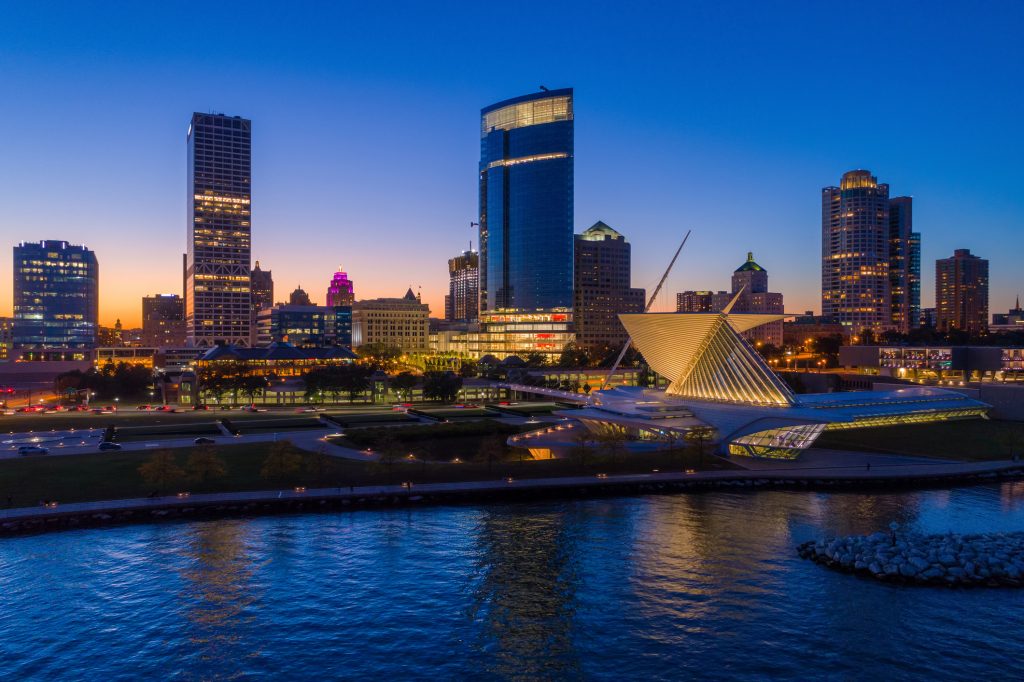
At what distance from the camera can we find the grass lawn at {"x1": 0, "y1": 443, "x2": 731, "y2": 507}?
5731 cm

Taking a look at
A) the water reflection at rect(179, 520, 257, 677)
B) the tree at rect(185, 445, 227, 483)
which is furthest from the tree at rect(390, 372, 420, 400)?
the water reflection at rect(179, 520, 257, 677)

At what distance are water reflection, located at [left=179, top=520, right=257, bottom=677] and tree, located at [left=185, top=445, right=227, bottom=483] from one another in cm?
907

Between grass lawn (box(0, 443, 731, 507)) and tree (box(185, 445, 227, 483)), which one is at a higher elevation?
tree (box(185, 445, 227, 483))

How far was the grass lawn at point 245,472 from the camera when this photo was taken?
57.3 metres

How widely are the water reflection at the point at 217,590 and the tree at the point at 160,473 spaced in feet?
28.6

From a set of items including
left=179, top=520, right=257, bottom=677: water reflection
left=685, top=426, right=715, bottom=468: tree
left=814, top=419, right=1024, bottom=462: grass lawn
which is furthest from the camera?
left=814, top=419, right=1024, bottom=462: grass lawn

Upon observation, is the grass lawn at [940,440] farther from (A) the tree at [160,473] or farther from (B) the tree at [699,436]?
(A) the tree at [160,473]

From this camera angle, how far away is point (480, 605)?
37844 mm

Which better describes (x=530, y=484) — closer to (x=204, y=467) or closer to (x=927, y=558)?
(x=204, y=467)

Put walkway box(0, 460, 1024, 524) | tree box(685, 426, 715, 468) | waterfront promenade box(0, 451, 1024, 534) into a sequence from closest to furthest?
waterfront promenade box(0, 451, 1024, 534) < walkway box(0, 460, 1024, 524) < tree box(685, 426, 715, 468)

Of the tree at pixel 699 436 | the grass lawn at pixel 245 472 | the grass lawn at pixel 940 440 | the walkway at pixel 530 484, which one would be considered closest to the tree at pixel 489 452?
the grass lawn at pixel 245 472

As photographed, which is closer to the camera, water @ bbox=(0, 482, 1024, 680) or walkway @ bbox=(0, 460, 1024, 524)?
water @ bbox=(0, 482, 1024, 680)

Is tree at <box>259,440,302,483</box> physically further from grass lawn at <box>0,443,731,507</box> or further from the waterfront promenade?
the waterfront promenade

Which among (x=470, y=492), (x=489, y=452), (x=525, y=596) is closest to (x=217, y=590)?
(x=525, y=596)
